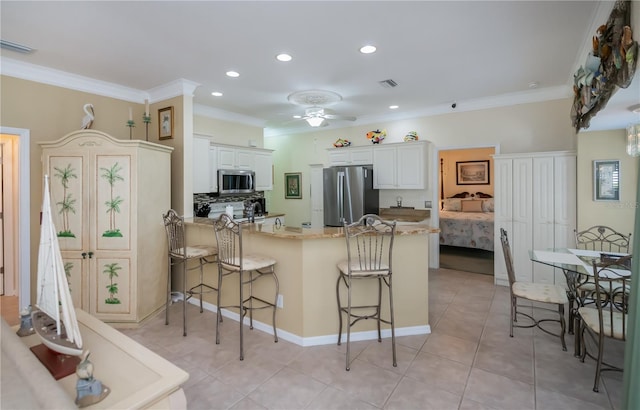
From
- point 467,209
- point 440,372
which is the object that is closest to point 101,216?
point 440,372

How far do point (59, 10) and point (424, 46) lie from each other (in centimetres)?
304

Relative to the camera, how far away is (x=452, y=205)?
7922 millimetres

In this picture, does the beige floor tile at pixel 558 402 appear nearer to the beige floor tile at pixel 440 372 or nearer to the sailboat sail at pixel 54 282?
the beige floor tile at pixel 440 372

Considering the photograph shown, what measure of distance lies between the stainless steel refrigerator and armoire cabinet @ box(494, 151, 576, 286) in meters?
1.97

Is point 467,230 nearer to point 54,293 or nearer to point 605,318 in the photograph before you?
point 605,318

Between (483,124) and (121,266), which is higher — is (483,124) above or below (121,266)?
above

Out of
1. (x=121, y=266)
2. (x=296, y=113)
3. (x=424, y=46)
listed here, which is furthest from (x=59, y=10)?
(x=296, y=113)

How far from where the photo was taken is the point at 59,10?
240 centimetres

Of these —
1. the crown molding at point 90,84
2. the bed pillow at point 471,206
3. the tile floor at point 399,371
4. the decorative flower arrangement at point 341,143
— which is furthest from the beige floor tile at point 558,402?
the bed pillow at point 471,206

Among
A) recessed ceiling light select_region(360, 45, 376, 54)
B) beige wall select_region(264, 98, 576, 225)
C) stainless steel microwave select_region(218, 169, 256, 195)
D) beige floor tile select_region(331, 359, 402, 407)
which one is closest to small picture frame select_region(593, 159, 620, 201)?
beige wall select_region(264, 98, 576, 225)

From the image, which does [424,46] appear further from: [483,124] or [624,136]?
[483,124]

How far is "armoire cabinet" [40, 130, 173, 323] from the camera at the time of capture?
10.5 ft

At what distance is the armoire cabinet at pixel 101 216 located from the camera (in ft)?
10.5

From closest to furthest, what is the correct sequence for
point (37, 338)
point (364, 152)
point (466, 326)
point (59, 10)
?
point (37, 338) < point (59, 10) < point (466, 326) < point (364, 152)
